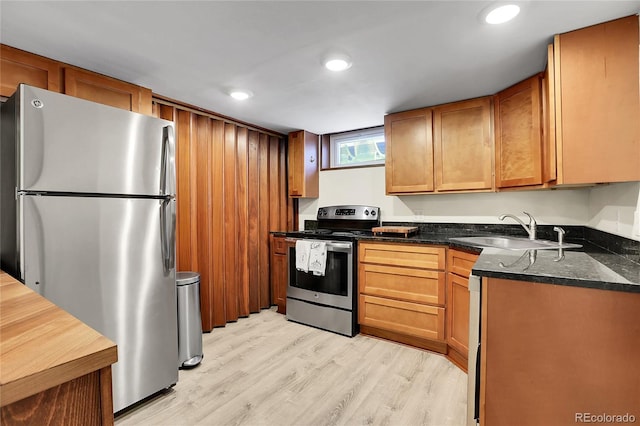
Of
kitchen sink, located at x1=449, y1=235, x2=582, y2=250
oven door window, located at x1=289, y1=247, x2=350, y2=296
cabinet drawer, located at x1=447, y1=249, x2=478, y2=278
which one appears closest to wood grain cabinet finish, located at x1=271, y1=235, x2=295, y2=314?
oven door window, located at x1=289, y1=247, x2=350, y2=296

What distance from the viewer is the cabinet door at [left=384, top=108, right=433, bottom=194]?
115 inches

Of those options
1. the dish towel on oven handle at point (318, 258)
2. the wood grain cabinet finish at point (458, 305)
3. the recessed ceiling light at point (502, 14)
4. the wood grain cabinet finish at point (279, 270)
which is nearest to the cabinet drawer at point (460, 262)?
the wood grain cabinet finish at point (458, 305)

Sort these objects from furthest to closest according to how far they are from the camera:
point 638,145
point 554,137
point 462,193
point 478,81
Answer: point 462,193
point 478,81
point 554,137
point 638,145

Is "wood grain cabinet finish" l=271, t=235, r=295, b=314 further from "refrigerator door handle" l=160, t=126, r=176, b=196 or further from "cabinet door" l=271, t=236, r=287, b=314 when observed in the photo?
"refrigerator door handle" l=160, t=126, r=176, b=196

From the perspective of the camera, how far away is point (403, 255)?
106 inches

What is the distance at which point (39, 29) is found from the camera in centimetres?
164

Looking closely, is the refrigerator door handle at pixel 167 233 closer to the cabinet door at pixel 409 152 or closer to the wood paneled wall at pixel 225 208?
the wood paneled wall at pixel 225 208

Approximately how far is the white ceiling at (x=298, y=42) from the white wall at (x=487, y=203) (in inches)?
38.1

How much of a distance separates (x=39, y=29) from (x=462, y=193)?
3245 millimetres

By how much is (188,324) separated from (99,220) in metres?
1.05

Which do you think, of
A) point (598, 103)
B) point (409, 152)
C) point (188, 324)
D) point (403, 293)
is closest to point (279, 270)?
point (188, 324)

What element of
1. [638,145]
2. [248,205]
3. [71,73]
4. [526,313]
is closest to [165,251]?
[71,73]

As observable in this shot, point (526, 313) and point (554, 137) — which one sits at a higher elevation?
point (554, 137)

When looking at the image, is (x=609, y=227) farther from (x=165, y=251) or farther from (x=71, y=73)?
(x=71, y=73)
